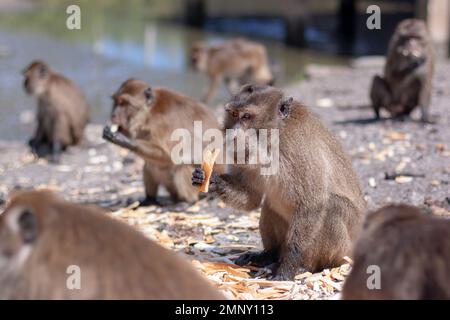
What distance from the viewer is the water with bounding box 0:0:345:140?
1802cm

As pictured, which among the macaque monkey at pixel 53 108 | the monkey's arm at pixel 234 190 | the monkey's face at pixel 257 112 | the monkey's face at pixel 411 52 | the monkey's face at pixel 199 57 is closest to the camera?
the monkey's face at pixel 257 112

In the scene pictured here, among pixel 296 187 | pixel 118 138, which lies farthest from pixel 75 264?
pixel 118 138

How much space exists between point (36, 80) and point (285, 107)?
855cm

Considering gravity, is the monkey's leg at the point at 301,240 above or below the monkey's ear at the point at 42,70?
below

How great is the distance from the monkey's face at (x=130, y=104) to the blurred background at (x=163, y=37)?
6.70 meters

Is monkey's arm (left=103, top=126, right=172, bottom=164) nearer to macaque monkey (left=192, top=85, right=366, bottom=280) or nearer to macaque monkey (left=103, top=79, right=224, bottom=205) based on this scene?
macaque monkey (left=103, top=79, right=224, bottom=205)

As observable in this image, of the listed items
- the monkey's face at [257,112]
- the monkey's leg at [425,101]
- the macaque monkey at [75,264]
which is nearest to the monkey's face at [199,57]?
the monkey's leg at [425,101]

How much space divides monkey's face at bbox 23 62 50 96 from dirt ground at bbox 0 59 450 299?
1172 mm

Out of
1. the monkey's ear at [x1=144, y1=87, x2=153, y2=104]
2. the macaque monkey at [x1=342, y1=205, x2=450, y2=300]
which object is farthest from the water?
the macaque monkey at [x1=342, y1=205, x2=450, y2=300]

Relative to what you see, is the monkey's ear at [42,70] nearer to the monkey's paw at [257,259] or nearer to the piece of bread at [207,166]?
the piece of bread at [207,166]

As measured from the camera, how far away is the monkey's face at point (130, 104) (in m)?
9.09

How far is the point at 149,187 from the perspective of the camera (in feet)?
31.1

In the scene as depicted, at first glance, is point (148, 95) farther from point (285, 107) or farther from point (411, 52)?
point (411, 52)
